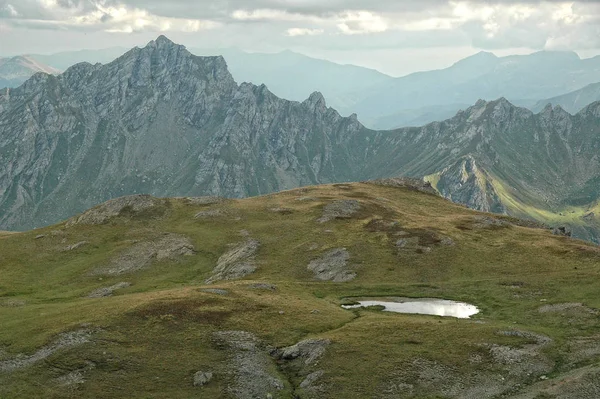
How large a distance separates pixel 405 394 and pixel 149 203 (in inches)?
4467

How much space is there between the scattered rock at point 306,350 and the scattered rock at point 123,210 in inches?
3676

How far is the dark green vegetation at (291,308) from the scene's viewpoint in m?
55.3

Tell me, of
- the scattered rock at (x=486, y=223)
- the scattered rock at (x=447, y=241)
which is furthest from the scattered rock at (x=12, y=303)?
the scattered rock at (x=486, y=223)

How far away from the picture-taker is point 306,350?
2452 inches

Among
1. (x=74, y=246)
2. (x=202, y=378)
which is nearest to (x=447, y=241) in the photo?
(x=202, y=378)

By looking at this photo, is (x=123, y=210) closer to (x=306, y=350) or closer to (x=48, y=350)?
(x=48, y=350)

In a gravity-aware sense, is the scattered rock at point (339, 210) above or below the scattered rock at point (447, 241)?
above

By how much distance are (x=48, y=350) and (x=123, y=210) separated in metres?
90.7

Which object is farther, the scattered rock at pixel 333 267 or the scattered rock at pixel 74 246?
the scattered rock at pixel 74 246

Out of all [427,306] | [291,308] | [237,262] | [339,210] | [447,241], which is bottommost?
[237,262]

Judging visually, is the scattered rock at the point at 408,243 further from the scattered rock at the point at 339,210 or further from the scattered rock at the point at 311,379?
the scattered rock at the point at 311,379

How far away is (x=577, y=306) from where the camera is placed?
76.2m

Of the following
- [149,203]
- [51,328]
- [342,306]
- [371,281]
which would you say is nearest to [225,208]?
[149,203]

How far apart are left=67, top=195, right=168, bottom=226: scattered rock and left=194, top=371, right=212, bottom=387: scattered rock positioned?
95509 millimetres
